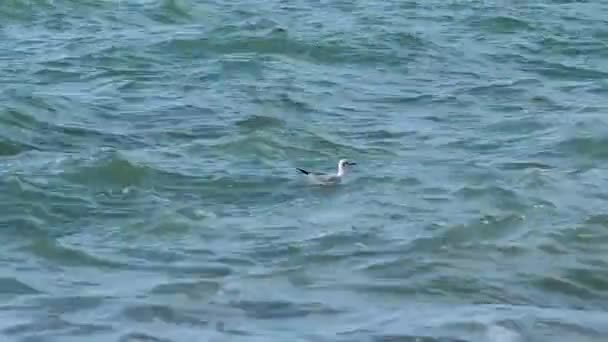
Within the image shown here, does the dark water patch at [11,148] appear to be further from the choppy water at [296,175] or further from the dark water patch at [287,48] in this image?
the dark water patch at [287,48]

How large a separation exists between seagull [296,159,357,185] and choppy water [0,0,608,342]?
0.13m

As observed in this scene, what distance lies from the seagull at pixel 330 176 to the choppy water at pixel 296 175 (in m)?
0.13

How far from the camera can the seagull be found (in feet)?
42.1

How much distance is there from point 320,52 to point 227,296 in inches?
369

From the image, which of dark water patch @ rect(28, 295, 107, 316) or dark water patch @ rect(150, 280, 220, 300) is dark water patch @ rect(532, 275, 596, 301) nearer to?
dark water patch @ rect(150, 280, 220, 300)

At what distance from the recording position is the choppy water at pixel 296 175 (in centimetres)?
977

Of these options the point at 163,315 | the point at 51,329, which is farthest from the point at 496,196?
the point at 51,329

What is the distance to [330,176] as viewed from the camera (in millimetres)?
12938

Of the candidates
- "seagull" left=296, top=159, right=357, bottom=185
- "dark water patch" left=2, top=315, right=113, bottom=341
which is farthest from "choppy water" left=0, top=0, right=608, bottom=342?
"seagull" left=296, top=159, right=357, bottom=185

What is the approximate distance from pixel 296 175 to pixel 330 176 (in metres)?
0.56

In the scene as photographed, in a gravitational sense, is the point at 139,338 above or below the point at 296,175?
above

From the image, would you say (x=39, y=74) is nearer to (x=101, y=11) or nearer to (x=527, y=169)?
(x=101, y=11)

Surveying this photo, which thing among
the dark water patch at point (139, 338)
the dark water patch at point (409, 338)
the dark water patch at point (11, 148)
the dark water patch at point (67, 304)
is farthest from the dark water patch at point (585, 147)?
the dark water patch at point (139, 338)

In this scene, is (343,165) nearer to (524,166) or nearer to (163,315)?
(524,166)
